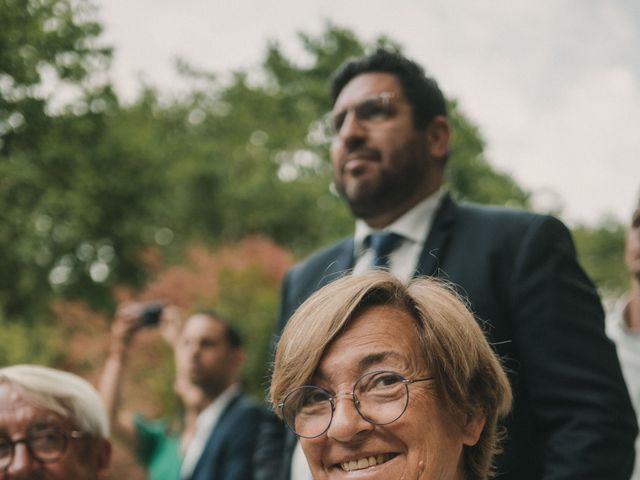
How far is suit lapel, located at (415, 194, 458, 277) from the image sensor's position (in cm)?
290

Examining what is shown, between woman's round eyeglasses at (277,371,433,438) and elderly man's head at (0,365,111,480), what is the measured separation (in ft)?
3.72

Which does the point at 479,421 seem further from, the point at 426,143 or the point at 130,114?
the point at 130,114

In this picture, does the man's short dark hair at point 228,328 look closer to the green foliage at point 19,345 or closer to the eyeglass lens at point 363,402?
the eyeglass lens at point 363,402

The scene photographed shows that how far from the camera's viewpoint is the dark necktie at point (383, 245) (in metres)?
3.11

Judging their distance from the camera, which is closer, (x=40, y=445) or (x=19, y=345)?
(x=40, y=445)

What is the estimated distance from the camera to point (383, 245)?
3.12m

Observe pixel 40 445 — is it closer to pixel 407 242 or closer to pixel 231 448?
pixel 407 242

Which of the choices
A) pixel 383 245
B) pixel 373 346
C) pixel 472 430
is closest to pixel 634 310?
pixel 383 245

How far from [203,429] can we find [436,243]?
2936mm

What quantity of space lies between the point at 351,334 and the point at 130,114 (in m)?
29.4

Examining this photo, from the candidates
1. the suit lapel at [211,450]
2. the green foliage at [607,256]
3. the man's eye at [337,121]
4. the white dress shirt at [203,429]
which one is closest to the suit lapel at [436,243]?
the man's eye at [337,121]

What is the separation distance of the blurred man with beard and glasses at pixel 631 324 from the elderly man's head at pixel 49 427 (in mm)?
2350

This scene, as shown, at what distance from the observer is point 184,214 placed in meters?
30.5

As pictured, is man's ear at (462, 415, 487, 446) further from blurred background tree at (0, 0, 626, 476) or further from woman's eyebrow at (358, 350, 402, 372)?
blurred background tree at (0, 0, 626, 476)
